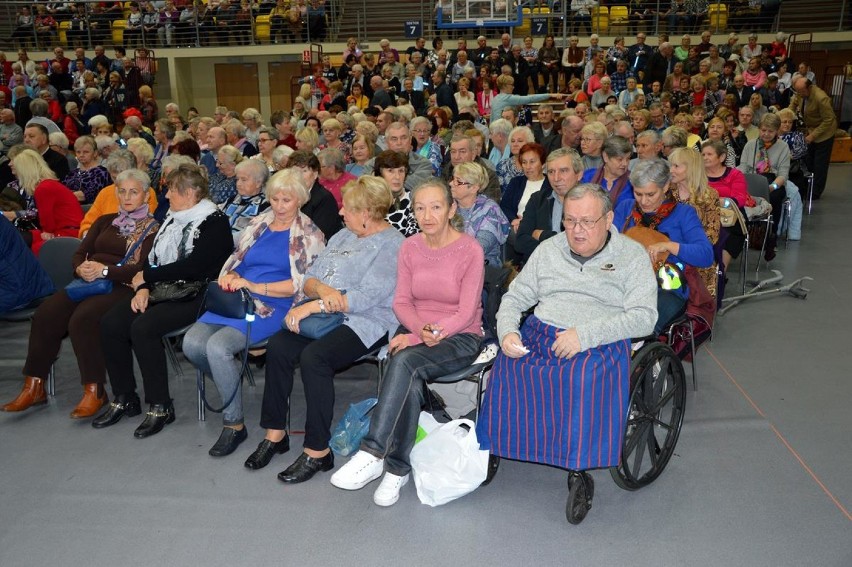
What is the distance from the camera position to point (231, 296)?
3.34 m

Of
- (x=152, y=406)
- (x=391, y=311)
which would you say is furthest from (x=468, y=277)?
(x=152, y=406)

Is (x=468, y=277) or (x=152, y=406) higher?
(x=468, y=277)

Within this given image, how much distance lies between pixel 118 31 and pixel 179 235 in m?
14.1

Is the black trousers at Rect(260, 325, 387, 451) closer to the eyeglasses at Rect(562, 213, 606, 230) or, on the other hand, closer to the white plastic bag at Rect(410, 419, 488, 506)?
the white plastic bag at Rect(410, 419, 488, 506)

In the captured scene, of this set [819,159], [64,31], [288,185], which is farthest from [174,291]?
[64,31]

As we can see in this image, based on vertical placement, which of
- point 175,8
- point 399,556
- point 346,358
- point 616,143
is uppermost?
point 175,8

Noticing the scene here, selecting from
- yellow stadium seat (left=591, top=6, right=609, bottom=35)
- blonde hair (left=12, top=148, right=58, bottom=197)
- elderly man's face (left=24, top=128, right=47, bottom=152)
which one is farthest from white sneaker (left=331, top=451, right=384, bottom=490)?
yellow stadium seat (left=591, top=6, right=609, bottom=35)

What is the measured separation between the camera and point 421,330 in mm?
2961

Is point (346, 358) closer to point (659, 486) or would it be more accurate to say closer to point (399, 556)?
point (399, 556)

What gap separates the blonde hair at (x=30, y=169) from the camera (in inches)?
188

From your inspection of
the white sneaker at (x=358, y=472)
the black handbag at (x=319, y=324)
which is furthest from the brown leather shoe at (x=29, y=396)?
the white sneaker at (x=358, y=472)

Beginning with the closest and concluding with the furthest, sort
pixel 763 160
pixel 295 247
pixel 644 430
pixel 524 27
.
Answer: pixel 644 430, pixel 295 247, pixel 763 160, pixel 524 27

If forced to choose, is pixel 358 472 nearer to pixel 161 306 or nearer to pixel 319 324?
pixel 319 324

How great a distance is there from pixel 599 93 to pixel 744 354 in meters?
7.29
